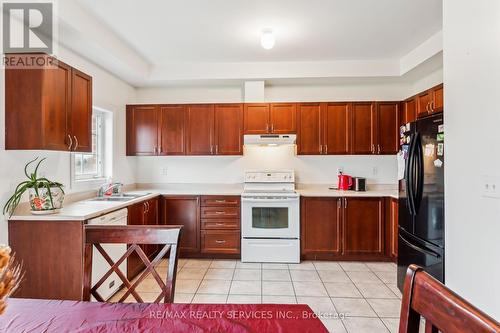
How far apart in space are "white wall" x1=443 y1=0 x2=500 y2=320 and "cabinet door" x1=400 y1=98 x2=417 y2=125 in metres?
1.76

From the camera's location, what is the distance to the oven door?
11.4ft

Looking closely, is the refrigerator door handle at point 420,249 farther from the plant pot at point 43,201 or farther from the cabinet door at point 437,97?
the plant pot at point 43,201

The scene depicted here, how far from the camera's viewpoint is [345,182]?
3895 mm

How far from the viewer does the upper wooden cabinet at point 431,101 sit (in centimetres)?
293

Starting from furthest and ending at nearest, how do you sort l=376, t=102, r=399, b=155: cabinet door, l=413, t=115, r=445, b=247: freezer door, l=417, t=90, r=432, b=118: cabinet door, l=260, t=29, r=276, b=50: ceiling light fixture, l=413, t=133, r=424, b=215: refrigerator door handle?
1. l=376, t=102, r=399, b=155: cabinet door
2. l=417, t=90, r=432, b=118: cabinet door
3. l=260, t=29, r=276, b=50: ceiling light fixture
4. l=413, t=133, r=424, b=215: refrigerator door handle
5. l=413, t=115, r=445, b=247: freezer door

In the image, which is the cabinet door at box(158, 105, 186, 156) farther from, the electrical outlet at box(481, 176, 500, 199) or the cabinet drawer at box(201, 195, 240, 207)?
the electrical outlet at box(481, 176, 500, 199)

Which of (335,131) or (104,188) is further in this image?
(335,131)

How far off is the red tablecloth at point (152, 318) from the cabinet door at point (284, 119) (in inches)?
117

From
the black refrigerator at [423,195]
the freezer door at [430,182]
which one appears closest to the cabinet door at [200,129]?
the black refrigerator at [423,195]

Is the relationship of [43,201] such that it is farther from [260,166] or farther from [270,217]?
[260,166]

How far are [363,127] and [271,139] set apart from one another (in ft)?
4.15

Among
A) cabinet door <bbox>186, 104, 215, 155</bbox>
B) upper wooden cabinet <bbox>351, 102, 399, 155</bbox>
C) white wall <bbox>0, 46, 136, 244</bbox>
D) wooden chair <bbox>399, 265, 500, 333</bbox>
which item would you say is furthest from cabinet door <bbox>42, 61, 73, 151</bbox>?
upper wooden cabinet <bbox>351, 102, 399, 155</bbox>

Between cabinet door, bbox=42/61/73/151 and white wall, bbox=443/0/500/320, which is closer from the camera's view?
white wall, bbox=443/0/500/320

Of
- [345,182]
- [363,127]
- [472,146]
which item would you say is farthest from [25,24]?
[345,182]
